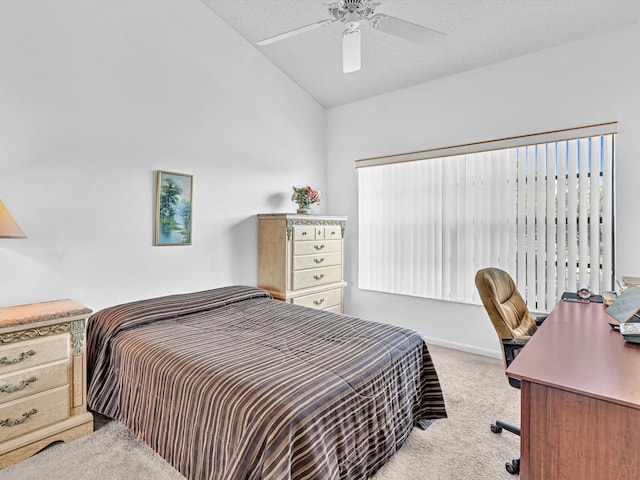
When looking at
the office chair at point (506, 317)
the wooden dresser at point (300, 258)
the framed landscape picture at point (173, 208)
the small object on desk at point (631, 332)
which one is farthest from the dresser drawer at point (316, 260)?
the small object on desk at point (631, 332)

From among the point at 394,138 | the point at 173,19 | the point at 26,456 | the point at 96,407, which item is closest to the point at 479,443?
the point at 96,407

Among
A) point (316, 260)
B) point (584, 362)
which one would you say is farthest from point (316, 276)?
point (584, 362)

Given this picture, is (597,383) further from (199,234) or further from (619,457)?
(199,234)

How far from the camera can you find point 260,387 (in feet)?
4.65

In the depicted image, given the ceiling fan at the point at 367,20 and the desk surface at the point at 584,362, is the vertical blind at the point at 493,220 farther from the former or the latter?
the ceiling fan at the point at 367,20

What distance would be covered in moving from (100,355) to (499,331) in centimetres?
255

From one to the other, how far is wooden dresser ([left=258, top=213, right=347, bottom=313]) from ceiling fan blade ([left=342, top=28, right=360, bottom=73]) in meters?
1.53

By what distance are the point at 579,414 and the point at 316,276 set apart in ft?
9.10

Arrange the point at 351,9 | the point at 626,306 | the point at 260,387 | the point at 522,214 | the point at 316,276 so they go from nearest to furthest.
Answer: the point at 260,387 < the point at 626,306 < the point at 351,9 < the point at 522,214 < the point at 316,276

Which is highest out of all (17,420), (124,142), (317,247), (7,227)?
(124,142)

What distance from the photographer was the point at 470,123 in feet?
11.3

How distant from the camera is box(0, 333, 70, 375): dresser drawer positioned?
182 centimetres

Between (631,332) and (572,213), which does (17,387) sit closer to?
(631,332)

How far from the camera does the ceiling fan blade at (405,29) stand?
1977 mm
